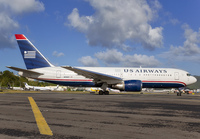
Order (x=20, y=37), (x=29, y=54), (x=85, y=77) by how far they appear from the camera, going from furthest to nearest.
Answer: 1. (x=29, y=54)
2. (x=20, y=37)
3. (x=85, y=77)

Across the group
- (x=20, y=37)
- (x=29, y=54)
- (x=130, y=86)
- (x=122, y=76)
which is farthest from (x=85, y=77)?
(x=20, y=37)

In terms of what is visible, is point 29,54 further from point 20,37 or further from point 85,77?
point 85,77

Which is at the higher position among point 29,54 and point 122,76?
point 29,54

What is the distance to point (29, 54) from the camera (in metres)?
28.5

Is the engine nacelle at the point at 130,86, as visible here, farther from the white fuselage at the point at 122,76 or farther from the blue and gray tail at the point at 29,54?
the blue and gray tail at the point at 29,54

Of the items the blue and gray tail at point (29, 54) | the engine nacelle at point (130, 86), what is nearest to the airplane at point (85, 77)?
the blue and gray tail at point (29, 54)

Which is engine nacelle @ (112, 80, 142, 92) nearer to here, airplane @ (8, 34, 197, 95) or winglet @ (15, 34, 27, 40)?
airplane @ (8, 34, 197, 95)

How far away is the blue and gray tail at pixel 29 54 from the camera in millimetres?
28297

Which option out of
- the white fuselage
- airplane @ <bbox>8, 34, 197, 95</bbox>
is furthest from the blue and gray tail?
the white fuselage

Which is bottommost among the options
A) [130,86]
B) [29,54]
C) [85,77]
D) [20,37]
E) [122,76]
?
[130,86]

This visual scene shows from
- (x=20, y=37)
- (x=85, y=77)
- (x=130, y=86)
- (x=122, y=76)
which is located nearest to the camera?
(x=130, y=86)

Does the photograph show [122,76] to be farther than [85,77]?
Yes

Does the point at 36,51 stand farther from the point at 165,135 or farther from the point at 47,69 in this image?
the point at 165,135

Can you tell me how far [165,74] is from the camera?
92.8ft
